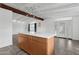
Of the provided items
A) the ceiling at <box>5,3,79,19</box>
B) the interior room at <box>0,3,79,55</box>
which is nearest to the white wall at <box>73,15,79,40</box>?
the interior room at <box>0,3,79,55</box>

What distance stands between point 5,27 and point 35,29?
4.72 ft

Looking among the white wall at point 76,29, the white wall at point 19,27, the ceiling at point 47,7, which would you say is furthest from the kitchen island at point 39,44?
the white wall at point 76,29

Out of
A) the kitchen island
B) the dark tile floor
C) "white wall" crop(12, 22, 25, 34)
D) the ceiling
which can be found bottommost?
the dark tile floor

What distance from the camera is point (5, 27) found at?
4289 mm

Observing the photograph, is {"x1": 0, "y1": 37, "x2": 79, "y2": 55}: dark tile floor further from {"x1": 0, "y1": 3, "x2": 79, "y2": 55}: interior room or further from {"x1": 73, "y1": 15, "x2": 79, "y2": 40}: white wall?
{"x1": 73, "y1": 15, "x2": 79, "y2": 40}: white wall

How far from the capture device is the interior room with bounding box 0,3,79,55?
284 cm

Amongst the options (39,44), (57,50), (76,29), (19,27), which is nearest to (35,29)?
(19,27)

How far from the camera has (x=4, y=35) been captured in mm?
4234

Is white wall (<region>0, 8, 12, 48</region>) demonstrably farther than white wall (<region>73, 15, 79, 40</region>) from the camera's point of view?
No

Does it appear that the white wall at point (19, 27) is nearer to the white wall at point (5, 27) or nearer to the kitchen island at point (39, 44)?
the kitchen island at point (39, 44)

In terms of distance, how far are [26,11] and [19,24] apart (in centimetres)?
82

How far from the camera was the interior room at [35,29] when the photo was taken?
2.84 metres
